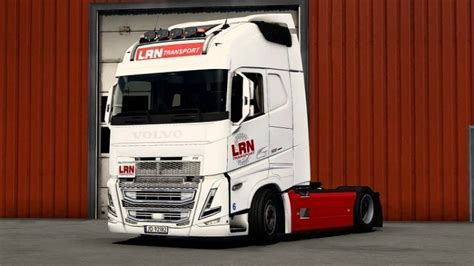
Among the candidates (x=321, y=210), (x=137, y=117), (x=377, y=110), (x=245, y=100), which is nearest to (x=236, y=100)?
(x=245, y=100)

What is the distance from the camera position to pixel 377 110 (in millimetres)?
19875

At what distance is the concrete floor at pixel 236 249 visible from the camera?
422 inches

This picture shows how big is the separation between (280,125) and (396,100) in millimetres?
7316

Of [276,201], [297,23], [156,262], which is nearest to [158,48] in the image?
[276,201]

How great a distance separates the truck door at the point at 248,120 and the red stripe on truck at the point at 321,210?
1347 mm

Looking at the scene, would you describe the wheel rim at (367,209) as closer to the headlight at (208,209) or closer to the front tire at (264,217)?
the front tire at (264,217)

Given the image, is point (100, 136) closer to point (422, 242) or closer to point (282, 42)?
point (282, 42)

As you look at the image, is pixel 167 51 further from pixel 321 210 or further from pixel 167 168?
pixel 321 210

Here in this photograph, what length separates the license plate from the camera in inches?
484

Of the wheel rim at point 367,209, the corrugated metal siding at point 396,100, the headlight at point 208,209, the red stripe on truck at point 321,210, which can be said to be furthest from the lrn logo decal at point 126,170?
the corrugated metal siding at point 396,100

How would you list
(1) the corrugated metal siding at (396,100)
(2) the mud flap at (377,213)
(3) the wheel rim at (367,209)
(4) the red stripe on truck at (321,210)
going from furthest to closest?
1. (1) the corrugated metal siding at (396,100)
2. (2) the mud flap at (377,213)
3. (3) the wheel rim at (367,209)
4. (4) the red stripe on truck at (321,210)

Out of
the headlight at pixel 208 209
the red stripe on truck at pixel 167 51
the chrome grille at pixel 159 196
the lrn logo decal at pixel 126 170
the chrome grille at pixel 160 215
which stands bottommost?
the chrome grille at pixel 160 215

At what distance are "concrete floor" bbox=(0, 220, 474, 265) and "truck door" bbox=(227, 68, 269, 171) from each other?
146 centimetres

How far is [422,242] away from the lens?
1374 centimetres
